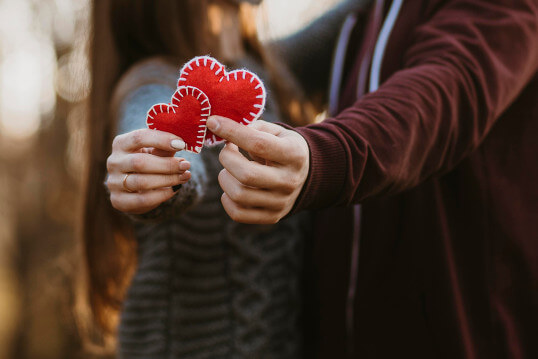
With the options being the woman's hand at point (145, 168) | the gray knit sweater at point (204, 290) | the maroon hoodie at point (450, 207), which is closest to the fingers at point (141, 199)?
the woman's hand at point (145, 168)

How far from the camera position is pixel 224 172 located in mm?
491

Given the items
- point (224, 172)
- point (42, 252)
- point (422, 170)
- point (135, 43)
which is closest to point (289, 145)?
point (224, 172)

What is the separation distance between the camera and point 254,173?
1.46 ft

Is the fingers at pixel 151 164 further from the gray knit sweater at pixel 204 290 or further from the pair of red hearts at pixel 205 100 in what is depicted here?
the gray knit sweater at pixel 204 290

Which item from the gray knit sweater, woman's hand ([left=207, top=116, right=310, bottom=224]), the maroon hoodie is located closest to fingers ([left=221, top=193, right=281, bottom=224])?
woman's hand ([left=207, top=116, right=310, bottom=224])

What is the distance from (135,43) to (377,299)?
0.83 metres

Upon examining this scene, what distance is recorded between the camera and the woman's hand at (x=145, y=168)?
489 millimetres

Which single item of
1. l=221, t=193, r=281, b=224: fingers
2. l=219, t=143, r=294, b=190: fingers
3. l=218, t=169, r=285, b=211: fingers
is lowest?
l=221, t=193, r=281, b=224: fingers

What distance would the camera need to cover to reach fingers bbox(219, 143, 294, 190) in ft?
1.46

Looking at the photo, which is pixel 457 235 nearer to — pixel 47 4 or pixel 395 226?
pixel 395 226

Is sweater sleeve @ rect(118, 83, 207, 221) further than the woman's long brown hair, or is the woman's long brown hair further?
the woman's long brown hair

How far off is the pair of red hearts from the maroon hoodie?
168mm

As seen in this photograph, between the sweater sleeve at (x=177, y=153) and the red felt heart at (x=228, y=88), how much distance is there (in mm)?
183

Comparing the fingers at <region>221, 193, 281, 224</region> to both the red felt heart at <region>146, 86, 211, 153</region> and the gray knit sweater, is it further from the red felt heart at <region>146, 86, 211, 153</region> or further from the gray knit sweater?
the gray knit sweater
